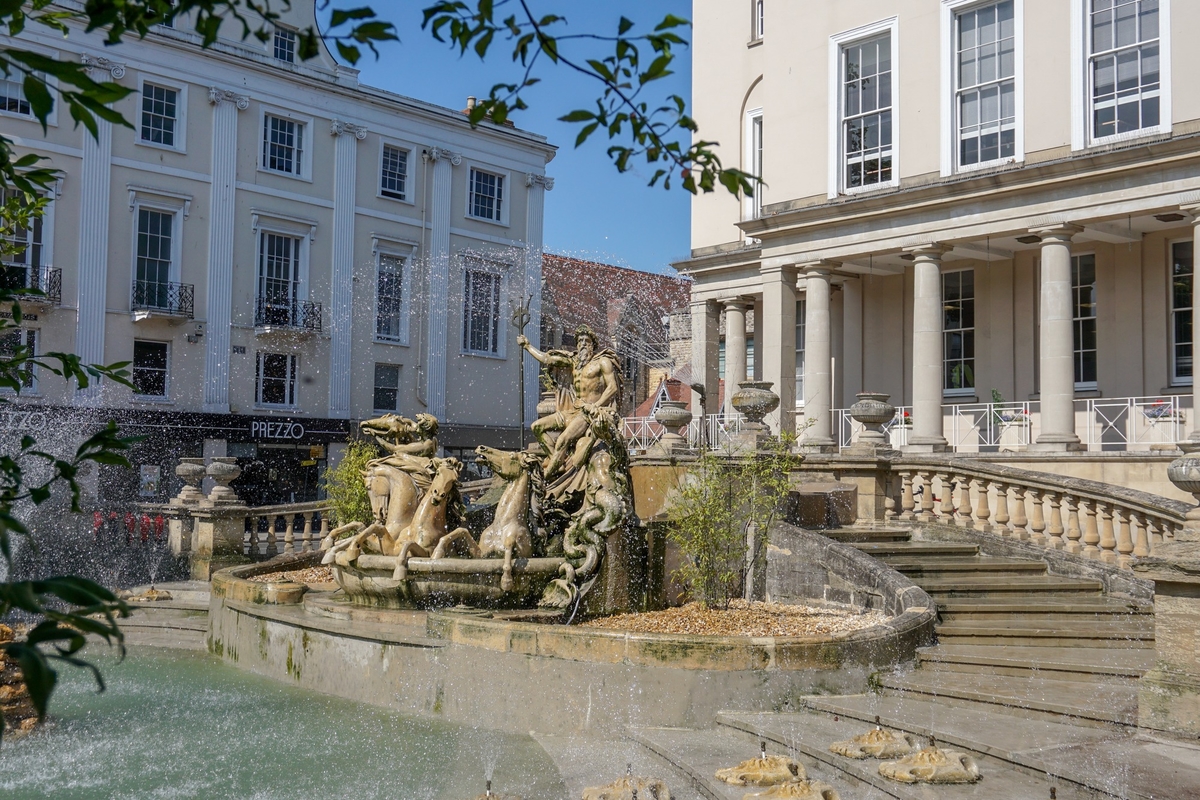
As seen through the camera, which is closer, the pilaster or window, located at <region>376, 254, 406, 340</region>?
the pilaster

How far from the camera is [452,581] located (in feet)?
33.7

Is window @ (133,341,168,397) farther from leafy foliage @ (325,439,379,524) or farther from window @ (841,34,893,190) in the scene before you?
window @ (841,34,893,190)

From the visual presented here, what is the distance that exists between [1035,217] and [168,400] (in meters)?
22.9

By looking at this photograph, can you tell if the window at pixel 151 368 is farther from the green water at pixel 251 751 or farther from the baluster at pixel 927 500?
the baluster at pixel 927 500

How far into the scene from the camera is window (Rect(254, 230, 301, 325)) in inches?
1272

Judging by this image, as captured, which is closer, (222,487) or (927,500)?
(927,500)

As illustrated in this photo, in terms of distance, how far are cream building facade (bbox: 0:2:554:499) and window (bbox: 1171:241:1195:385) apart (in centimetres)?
2242

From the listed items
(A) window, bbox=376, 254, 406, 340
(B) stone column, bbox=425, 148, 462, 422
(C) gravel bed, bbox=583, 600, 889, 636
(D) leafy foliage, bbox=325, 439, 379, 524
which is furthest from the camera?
(B) stone column, bbox=425, 148, 462, 422

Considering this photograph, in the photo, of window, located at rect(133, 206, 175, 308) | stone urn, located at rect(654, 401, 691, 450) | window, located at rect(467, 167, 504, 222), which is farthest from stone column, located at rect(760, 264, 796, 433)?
window, located at rect(467, 167, 504, 222)

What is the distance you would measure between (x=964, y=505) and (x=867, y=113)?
9650 millimetres

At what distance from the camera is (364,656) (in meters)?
9.34

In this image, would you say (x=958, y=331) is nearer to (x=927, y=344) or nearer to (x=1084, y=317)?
(x=1084, y=317)

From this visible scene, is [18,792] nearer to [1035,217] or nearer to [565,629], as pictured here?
[565,629]

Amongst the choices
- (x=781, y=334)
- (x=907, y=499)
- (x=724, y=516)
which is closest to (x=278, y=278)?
(x=781, y=334)
